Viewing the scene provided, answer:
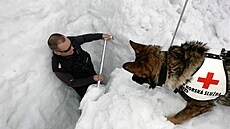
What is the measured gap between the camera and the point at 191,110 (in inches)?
118

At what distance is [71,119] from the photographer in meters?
4.29

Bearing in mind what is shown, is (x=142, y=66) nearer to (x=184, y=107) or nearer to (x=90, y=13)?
(x=184, y=107)

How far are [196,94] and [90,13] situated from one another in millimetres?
2063

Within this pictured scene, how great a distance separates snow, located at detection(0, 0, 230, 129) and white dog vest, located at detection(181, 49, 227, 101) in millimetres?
431

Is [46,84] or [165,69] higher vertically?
[165,69]

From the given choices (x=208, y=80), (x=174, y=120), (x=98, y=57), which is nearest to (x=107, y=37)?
(x=98, y=57)

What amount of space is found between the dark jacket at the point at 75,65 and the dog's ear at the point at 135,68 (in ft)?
3.56

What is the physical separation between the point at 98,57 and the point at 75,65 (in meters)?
0.66

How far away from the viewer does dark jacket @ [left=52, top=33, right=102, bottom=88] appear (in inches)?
145

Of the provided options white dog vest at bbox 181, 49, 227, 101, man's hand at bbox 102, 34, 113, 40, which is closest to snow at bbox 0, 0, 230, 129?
man's hand at bbox 102, 34, 113, 40

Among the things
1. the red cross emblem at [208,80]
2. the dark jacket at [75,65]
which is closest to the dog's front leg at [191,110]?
the red cross emblem at [208,80]

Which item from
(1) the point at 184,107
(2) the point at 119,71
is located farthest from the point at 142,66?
(2) the point at 119,71

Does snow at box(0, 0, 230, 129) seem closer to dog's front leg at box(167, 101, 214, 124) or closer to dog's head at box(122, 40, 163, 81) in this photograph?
dog's front leg at box(167, 101, 214, 124)

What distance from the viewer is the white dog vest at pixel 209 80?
9.00ft
